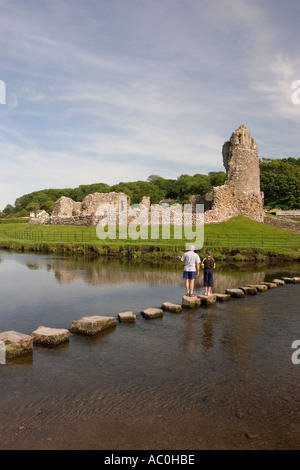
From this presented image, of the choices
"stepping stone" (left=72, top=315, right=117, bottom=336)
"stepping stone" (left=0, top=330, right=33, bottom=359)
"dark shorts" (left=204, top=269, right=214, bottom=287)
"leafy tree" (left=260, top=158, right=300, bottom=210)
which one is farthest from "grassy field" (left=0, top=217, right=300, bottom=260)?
"leafy tree" (left=260, top=158, right=300, bottom=210)

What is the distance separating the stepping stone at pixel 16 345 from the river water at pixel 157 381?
316 mm

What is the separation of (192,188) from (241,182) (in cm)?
7242

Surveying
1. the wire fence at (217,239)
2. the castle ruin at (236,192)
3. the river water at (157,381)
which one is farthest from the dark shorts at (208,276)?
the castle ruin at (236,192)

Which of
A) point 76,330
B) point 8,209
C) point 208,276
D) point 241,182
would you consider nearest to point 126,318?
point 76,330

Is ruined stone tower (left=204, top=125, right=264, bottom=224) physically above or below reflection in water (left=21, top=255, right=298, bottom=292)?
above

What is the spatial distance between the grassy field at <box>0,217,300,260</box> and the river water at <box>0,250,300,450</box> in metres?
16.0

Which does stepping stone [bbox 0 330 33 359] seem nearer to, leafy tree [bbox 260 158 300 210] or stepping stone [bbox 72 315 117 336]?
stepping stone [bbox 72 315 117 336]

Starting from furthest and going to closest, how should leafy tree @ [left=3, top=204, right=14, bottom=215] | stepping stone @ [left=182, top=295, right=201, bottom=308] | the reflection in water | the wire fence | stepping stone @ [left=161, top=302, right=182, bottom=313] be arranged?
leafy tree @ [left=3, top=204, right=14, bottom=215], the wire fence, the reflection in water, stepping stone @ [left=182, top=295, right=201, bottom=308], stepping stone @ [left=161, top=302, right=182, bottom=313]

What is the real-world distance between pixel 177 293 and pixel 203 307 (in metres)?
3.01

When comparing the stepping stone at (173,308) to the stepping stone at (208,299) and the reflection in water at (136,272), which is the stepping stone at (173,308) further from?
the reflection in water at (136,272)

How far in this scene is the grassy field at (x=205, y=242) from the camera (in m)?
30.2

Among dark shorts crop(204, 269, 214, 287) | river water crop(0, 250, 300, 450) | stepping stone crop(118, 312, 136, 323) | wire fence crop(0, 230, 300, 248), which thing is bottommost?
river water crop(0, 250, 300, 450)

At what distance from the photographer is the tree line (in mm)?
69562

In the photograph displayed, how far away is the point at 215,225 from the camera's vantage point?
3988cm
